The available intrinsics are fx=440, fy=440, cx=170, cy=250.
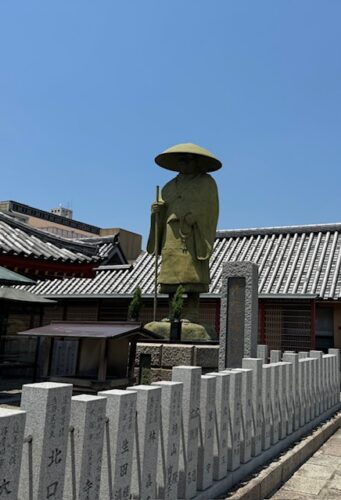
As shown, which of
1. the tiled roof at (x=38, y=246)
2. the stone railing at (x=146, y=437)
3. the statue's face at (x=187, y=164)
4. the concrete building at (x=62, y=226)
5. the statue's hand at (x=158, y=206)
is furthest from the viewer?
the concrete building at (x=62, y=226)

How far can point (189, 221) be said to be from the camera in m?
8.05

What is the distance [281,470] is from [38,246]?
19.6ft

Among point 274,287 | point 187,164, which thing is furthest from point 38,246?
point 274,287

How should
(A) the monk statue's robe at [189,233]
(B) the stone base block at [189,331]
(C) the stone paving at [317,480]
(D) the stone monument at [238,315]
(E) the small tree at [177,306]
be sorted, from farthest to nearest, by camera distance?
(A) the monk statue's robe at [189,233], (B) the stone base block at [189,331], (E) the small tree at [177,306], (D) the stone monument at [238,315], (C) the stone paving at [317,480]

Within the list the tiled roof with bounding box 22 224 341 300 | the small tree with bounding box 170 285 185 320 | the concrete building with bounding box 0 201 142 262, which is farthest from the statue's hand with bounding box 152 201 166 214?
the concrete building with bounding box 0 201 142 262

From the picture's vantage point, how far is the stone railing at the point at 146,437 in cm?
194

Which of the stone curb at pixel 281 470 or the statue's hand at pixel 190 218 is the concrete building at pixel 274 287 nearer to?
the statue's hand at pixel 190 218

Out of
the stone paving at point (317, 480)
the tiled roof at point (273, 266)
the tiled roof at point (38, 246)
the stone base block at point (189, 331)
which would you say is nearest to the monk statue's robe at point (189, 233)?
the stone base block at point (189, 331)

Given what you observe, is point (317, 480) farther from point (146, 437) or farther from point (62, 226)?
point (62, 226)

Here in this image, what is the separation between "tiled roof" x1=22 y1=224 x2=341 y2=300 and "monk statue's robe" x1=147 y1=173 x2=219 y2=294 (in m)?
4.40

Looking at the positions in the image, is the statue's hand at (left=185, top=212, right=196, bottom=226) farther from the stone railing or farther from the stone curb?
the stone curb

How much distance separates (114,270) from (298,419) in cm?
1216

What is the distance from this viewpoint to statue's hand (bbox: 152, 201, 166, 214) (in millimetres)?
8391

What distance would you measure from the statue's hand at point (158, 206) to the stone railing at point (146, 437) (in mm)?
4214
